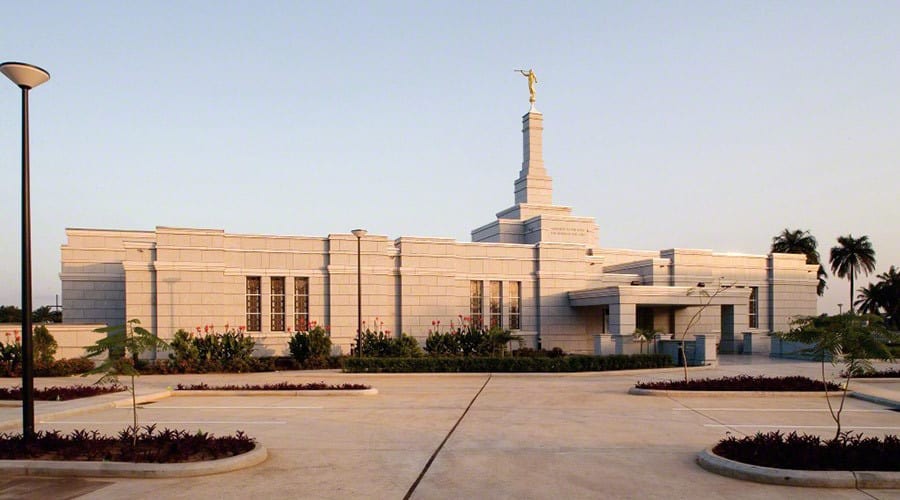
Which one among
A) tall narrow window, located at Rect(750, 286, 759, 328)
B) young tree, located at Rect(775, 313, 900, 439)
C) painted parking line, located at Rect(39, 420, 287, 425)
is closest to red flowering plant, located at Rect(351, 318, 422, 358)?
painted parking line, located at Rect(39, 420, 287, 425)

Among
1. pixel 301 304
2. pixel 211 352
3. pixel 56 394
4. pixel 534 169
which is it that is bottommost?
pixel 211 352

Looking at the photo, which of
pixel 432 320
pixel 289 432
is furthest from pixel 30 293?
pixel 432 320

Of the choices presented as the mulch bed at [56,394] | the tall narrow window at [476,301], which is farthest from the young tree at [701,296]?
the mulch bed at [56,394]

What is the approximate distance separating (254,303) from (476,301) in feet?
35.8

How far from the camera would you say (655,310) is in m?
39.9

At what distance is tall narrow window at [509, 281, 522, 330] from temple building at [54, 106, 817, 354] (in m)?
0.08

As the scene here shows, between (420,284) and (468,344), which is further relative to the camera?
(420,284)

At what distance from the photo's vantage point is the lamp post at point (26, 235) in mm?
10742

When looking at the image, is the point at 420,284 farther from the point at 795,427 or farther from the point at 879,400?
the point at 795,427

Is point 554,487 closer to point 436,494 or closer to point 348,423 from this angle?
point 436,494

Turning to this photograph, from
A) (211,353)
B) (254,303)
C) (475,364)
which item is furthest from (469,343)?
(211,353)

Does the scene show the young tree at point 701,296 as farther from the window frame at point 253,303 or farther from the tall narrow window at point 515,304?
the window frame at point 253,303

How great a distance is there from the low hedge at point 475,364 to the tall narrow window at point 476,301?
895cm

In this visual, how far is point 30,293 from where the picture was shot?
10859mm
